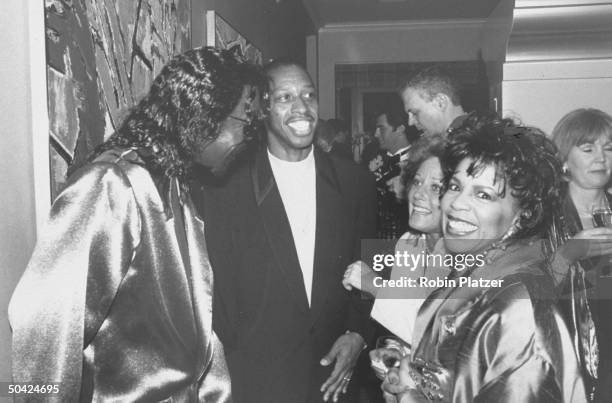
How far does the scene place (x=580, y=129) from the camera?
110 cm

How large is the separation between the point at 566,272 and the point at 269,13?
6.69ft

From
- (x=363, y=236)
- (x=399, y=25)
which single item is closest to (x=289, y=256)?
(x=363, y=236)

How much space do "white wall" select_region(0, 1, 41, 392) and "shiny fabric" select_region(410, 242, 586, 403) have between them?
0.55 meters

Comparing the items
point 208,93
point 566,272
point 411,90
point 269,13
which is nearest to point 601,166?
point 566,272

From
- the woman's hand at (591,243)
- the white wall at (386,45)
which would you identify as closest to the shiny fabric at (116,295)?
→ the woman's hand at (591,243)

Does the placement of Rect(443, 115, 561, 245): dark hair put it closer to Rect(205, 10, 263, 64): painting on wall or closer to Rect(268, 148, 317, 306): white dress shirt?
Rect(268, 148, 317, 306): white dress shirt

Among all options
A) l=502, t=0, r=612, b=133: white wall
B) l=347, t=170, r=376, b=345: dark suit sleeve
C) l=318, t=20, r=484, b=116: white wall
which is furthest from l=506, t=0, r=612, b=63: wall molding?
l=318, t=20, r=484, b=116: white wall

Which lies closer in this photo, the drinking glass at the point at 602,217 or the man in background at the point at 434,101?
the drinking glass at the point at 602,217

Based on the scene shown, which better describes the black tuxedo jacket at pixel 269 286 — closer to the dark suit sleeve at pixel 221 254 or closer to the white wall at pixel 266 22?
the dark suit sleeve at pixel 221 254

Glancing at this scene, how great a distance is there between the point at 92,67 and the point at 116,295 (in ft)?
1.33

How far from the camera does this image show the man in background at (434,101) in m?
1.28

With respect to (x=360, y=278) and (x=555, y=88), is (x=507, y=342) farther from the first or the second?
(x=555, y=88)

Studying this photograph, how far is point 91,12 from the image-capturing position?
0.91 m

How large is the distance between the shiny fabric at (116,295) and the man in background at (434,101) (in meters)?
0.69
